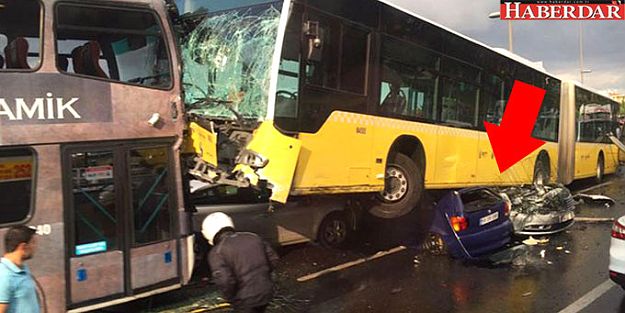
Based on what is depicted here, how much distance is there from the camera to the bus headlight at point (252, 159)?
6094 mm

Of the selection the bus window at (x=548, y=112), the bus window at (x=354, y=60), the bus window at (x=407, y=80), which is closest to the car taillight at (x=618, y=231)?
the bus window at (x=407, y=80)

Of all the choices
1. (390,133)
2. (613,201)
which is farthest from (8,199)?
(613,201)

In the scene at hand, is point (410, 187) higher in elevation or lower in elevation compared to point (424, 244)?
higher

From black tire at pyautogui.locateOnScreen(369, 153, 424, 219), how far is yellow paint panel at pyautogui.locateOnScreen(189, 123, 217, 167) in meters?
2.99

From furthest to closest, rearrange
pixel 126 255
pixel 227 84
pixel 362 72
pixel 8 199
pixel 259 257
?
pixel 362 72
pixel 227 84
pixel 126 255
pixel 8 199
pixel 259 257

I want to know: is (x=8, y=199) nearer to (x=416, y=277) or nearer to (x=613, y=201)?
(x=416, y=277)

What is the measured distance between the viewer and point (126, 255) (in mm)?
5645

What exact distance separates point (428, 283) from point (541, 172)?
8.51 metres

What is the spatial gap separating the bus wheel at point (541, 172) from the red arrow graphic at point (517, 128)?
50 centimetres

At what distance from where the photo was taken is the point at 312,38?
6.48 meters

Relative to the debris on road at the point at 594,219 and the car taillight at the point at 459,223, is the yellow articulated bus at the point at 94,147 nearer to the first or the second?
the car taillight at the point at 459,223

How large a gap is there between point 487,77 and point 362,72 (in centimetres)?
467

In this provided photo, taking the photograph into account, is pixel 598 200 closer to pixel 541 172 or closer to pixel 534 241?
pixel 541 172

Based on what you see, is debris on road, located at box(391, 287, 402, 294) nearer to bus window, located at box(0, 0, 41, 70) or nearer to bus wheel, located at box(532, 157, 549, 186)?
bus window, located at box(0, 0, 41, 70)
